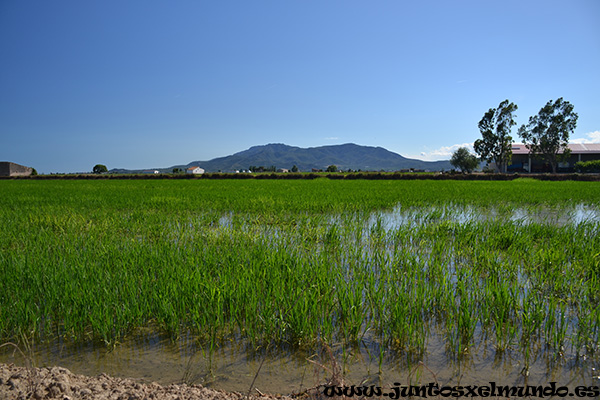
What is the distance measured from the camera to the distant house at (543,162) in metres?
41.6

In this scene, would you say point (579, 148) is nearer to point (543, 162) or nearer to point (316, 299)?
point (543, 162)

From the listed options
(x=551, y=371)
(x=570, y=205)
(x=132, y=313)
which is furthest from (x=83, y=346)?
(x=570, y=205)

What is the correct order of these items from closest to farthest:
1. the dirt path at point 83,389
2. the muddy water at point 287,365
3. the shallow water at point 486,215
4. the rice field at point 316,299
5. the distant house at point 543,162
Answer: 1. the dirt path at point 83,389
2. the muddy water at point 287,365
3. the rice field at point 316,299
4. the shallow water at point 486,215
5. the distant house at point 543,162

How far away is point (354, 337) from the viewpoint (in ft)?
7.62

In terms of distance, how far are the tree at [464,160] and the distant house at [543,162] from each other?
6227 mm

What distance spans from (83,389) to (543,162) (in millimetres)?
51524

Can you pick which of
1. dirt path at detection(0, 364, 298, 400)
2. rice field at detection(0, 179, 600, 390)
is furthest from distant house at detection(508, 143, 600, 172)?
dirt path at detection(0, 364, 298, 400)

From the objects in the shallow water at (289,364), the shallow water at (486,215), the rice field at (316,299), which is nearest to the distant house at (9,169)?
the rice field at (316,299)

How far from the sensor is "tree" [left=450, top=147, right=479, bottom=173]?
175 feet

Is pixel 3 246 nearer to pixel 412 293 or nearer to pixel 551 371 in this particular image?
pixel 412 293

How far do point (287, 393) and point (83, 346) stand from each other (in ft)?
4.90

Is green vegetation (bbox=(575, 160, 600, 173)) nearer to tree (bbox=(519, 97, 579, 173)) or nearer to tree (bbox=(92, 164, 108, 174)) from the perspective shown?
tree (bbox=(519, 97, 579, 173))

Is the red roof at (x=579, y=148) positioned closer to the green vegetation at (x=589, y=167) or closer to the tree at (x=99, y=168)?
the green vegetation at (x=589, y=167)

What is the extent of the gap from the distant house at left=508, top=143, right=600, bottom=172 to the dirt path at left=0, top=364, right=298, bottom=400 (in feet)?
160
